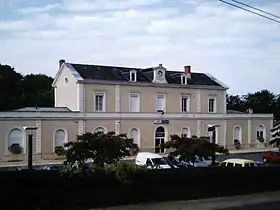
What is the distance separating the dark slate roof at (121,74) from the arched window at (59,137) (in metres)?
6.34

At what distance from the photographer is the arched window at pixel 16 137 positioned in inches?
1710

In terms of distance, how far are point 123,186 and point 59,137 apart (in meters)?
28.2

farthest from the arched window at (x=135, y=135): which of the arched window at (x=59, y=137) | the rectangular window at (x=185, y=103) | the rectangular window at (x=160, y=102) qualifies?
the arched window at (x=59, y=137)

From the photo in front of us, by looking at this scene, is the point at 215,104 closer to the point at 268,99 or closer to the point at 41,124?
the point at 41,124

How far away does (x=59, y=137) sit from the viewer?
4672 cm

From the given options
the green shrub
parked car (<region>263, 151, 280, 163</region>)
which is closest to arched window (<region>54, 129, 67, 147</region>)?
parked car (<region>263, 151, 280, 163</region>)

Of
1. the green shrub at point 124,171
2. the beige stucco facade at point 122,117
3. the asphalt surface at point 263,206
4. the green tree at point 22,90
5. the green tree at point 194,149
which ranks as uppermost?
the green tree at point 22,90

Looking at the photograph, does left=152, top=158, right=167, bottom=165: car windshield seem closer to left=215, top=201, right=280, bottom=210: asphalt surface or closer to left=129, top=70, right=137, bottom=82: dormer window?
left=215, top=201, right=280, bottom=210: asphalt surface

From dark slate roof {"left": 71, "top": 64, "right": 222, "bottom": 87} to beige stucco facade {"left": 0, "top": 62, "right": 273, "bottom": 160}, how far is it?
939 mm

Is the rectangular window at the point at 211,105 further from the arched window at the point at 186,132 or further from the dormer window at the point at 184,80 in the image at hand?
the arched window at the point at 186,132

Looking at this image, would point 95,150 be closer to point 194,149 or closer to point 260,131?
point 194,149

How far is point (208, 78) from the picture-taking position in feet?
200

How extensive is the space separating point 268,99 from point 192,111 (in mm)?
41305

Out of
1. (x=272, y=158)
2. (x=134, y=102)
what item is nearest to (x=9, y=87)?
(x=134, y=102)
